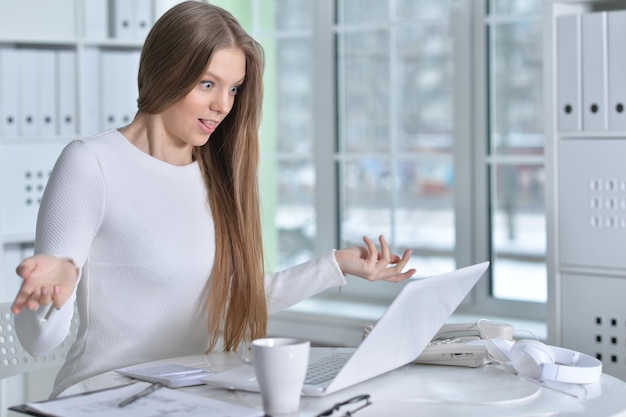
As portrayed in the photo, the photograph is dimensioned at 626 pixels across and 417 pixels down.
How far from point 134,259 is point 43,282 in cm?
49

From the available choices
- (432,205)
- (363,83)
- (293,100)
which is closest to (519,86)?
(432,205)

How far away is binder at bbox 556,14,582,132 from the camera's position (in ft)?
8.66

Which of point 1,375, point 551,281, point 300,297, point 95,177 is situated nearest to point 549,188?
point 551,281

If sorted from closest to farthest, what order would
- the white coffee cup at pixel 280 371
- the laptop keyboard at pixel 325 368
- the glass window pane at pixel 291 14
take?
the white coffee cup at pixel 280 371 → the laptop keyboard at pixel 325 368 → the glass window pane at pixel 291 14

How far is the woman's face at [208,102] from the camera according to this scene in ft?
6.33

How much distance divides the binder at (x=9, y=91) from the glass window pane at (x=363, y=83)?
4.13ft

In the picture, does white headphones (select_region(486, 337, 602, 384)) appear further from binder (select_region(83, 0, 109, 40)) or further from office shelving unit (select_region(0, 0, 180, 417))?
binder (select_region(83, 0, 109, 40))

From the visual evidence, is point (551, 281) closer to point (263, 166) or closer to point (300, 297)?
point (300, 297)

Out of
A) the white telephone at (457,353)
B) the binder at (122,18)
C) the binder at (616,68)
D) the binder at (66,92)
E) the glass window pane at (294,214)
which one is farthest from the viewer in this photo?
the glass window pane at (294,214)

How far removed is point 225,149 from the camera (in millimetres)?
2121

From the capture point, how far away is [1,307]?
6.70 ft

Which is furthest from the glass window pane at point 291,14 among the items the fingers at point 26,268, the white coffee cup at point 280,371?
the white coffee cup at point 280,371

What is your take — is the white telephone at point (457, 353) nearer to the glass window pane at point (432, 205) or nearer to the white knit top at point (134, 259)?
the white knit top at point (134, 259)

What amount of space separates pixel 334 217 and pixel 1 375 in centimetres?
192
